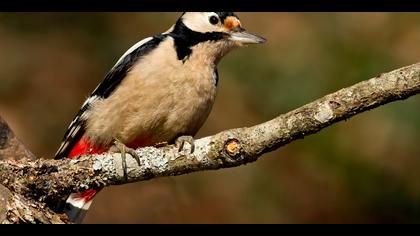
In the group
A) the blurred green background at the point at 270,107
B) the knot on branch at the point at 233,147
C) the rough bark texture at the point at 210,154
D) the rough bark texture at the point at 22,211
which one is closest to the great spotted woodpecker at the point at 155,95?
the rough bark texture at the point at 210,154

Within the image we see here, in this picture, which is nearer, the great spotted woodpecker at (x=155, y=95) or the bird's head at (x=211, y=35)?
the great spotted woodpecker at (x=155, y=95)

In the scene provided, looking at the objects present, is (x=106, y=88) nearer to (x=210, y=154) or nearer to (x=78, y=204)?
(x=78, y=204)

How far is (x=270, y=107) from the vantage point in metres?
6.27

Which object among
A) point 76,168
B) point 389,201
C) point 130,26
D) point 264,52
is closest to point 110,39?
point 130,26

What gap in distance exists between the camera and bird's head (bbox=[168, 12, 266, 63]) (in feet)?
14.3

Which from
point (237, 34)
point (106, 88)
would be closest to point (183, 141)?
point (106, 88)

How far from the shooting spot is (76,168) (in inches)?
140

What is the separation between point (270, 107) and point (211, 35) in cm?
192

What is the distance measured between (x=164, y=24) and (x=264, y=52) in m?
0.86

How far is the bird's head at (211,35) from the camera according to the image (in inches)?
172

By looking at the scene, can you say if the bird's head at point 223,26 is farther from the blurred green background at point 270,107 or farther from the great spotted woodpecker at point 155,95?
the blurred green background at point 270,107

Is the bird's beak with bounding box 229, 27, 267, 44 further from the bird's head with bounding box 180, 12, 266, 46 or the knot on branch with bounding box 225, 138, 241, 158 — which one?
the knot on branch with bounding box 225, 138, 241, 158

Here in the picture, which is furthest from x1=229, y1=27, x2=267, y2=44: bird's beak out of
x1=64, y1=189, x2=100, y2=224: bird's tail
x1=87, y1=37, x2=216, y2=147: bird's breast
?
x1=64, y1=189, x2=100, y2=224: bird's tail

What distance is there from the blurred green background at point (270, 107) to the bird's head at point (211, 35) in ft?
5.22
